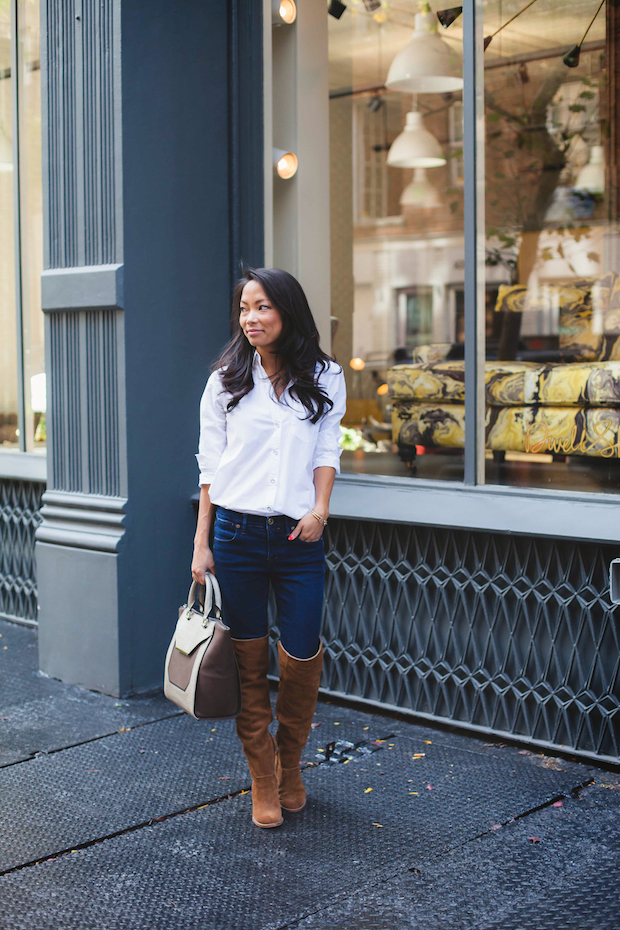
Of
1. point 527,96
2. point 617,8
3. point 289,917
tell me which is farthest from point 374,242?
point 289,917

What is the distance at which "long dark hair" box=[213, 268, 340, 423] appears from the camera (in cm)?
302

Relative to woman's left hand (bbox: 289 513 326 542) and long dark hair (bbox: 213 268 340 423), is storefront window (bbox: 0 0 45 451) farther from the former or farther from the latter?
woman's left hand (bbox: 289 513 326 542)

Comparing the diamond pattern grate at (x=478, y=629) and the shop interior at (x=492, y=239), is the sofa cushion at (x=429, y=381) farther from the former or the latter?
the diamond pattern grate at (x=478, y=629)

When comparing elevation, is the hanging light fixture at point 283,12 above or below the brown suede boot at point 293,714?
above

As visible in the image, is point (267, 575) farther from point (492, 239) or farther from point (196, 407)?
point (492, 239)

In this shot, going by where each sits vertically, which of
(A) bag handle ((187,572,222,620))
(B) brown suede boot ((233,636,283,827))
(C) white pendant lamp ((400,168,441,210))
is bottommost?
(B) brown suede boot ((233,636,283,827))

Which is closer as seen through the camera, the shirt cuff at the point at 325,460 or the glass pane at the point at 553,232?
the shirt cuff at the point at 325,460

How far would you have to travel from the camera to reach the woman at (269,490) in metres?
3.02

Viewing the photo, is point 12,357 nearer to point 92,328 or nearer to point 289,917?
point 92,328

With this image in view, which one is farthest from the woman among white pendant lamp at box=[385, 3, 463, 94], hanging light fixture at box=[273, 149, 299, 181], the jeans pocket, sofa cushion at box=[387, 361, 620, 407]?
white pendant lamp at box=[385, 3, 463, 94]

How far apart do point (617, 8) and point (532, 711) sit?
10.1 meters

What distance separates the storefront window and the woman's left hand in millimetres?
3083

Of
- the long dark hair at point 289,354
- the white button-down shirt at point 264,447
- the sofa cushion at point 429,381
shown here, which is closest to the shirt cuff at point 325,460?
the white button-down shirt at point 264,447

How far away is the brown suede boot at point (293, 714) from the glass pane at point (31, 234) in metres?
3.00
